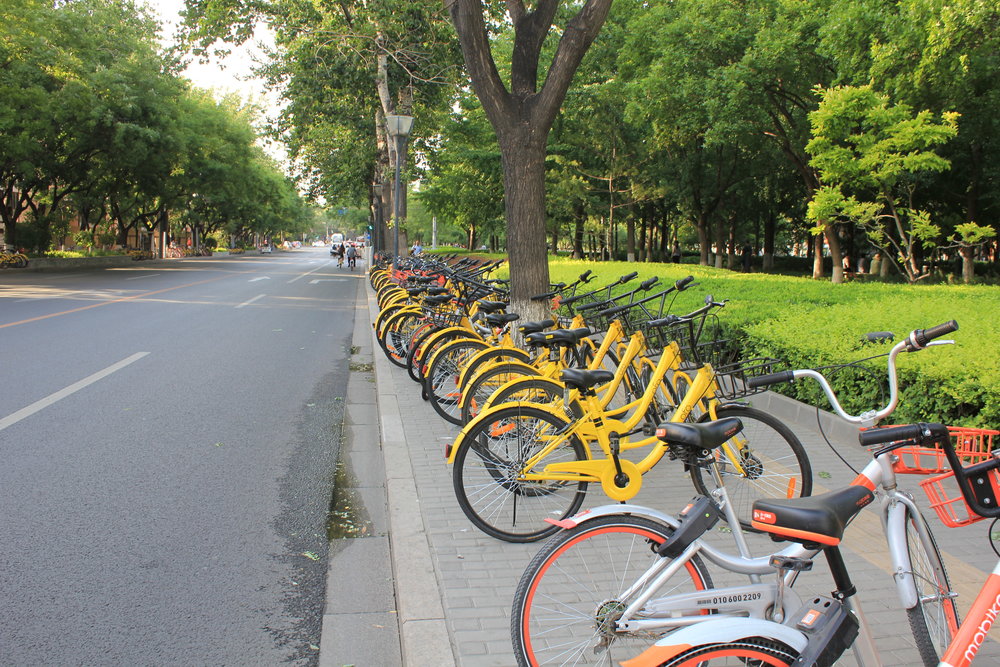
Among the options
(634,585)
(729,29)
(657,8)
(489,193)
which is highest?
(657,8)

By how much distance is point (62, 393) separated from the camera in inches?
286

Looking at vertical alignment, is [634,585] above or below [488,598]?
above

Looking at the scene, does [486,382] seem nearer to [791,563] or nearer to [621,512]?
[621,512]

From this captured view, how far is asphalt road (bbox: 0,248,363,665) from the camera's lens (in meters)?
3.17

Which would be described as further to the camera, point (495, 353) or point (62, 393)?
point (62, 393)

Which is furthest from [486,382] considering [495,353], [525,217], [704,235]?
[704,235]

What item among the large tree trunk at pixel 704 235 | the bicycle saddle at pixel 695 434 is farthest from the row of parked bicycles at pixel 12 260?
the bicycle saddle at pixel 695 434

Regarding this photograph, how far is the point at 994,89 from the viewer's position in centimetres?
1894

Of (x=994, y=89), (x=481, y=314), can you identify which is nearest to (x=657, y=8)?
(x=994, y=89)

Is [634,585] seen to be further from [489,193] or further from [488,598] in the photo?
[489,193]

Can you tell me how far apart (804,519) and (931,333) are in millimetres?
1081

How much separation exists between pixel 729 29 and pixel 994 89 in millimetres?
6744

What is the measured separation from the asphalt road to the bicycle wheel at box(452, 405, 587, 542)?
90cm

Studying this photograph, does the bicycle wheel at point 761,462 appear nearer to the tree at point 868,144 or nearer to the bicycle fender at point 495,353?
the bicycle fender at point 495,353
